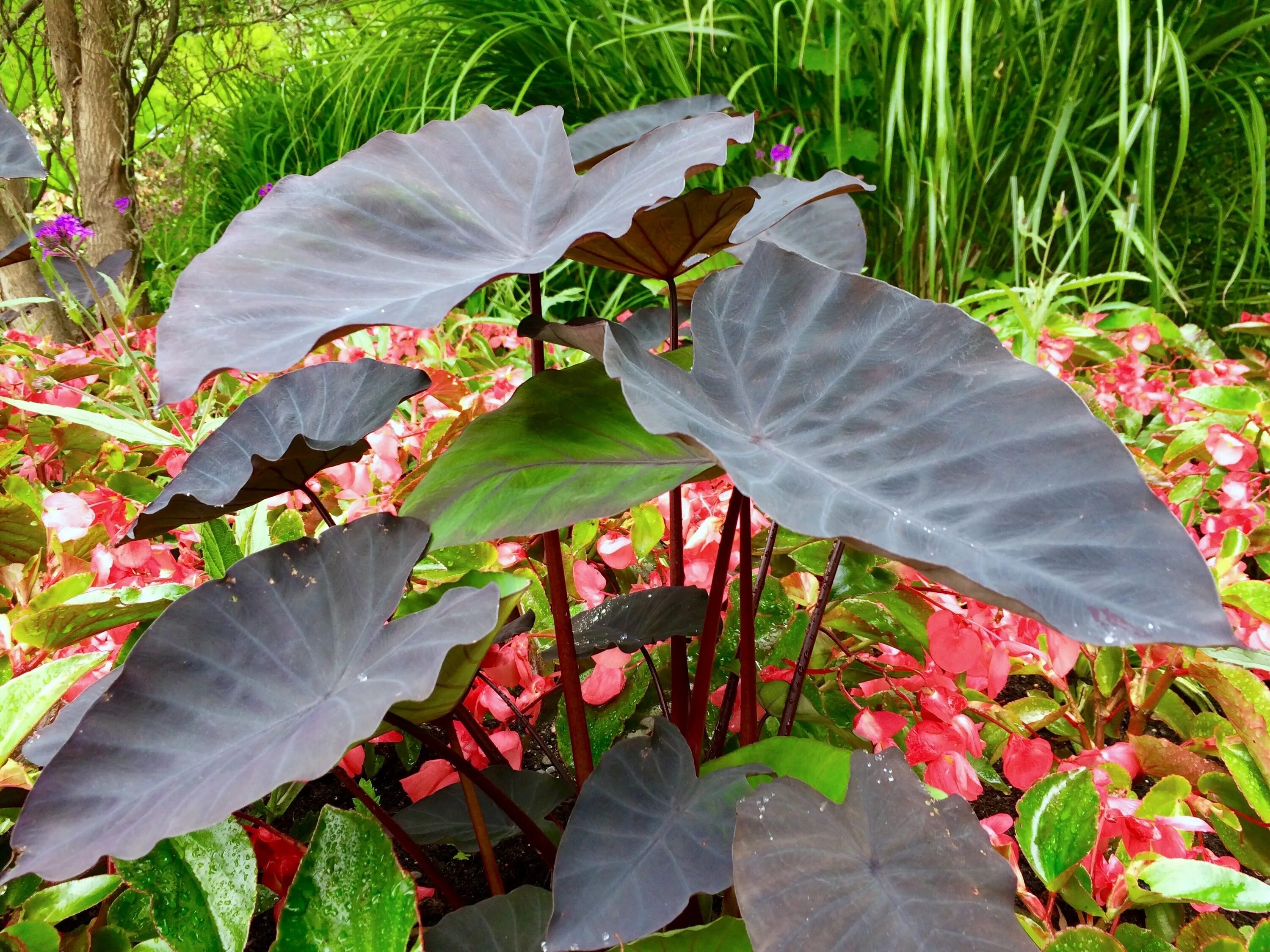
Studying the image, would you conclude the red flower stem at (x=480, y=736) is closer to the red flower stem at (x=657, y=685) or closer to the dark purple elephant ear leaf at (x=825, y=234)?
the red flower stem at (x=657, y=685)

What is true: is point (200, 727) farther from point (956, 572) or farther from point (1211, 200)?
point (1211, 200)

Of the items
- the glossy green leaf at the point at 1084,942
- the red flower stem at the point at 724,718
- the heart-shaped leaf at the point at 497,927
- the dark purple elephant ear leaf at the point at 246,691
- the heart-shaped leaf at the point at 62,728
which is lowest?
the red flower stem at the point at 724,718

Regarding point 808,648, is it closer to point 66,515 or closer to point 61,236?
point 66,515

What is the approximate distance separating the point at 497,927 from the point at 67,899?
0.28 m

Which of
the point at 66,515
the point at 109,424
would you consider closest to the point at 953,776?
the point at 66,515

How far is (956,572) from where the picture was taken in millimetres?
331

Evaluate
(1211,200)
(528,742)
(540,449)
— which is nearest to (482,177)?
(540,449)

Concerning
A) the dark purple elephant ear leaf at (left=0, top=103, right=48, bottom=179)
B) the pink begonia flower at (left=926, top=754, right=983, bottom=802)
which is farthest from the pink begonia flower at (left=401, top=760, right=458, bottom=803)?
the dark purple elephant ear leaf at (left=0, top=103, right=48, bottom=179)

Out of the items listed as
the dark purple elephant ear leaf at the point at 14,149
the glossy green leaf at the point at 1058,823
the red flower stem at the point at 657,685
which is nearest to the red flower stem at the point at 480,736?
the red flower stem at the point at 657,685

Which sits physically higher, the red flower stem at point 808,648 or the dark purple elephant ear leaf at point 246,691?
the dark purple elephant ear leaf at point 246,691

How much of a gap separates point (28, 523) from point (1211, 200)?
2737 millimetres

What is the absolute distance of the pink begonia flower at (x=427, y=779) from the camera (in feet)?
2.14

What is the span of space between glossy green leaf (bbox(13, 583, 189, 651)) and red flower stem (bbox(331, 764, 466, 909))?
0.17 meters

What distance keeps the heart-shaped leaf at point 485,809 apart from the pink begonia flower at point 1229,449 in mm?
838
